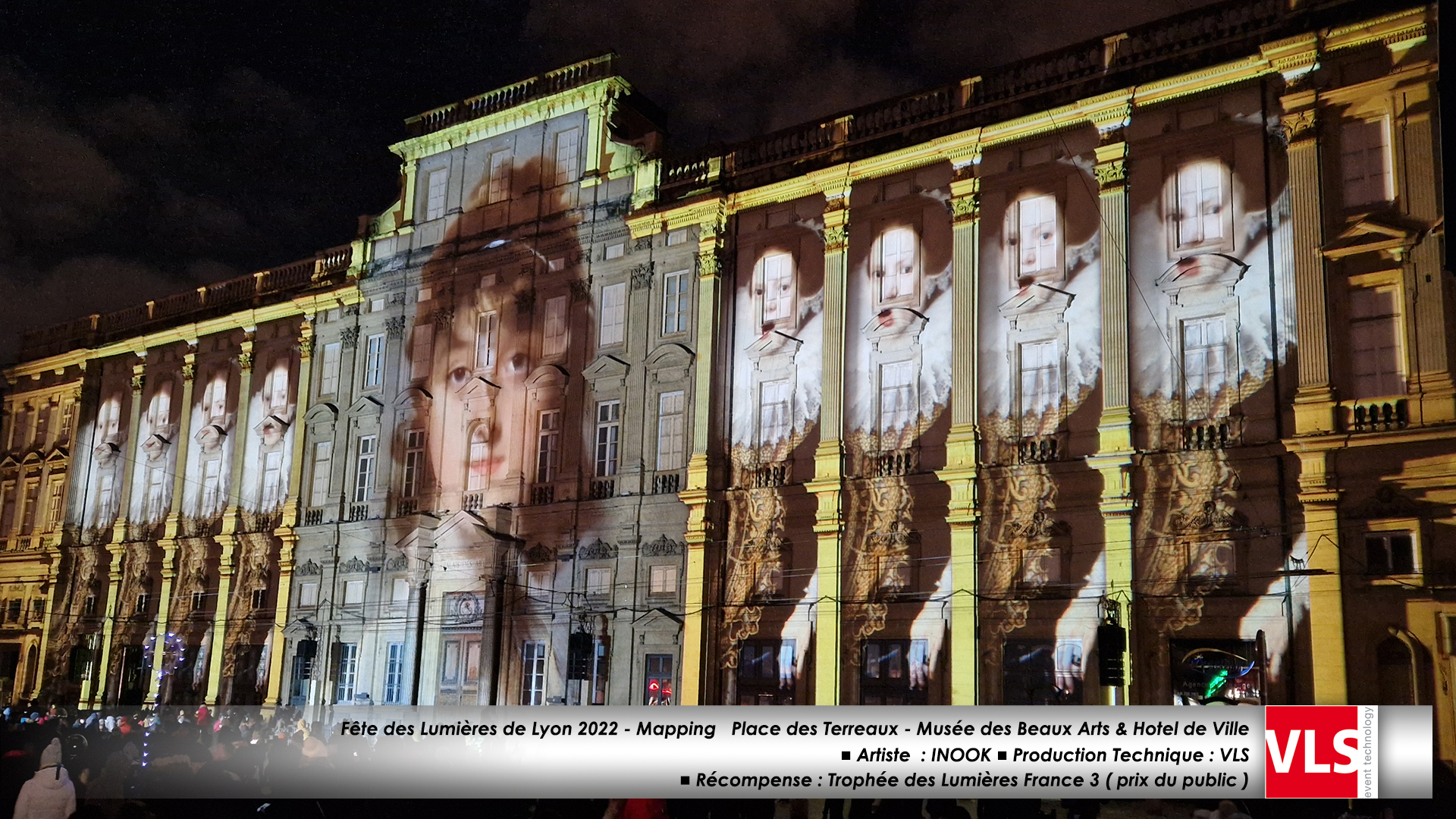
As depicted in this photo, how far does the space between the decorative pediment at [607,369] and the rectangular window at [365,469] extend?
7700 millimetres

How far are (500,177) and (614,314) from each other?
622cm

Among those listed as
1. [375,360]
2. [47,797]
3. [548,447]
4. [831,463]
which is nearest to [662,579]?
[548,447]

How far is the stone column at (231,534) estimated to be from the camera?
38.0 m

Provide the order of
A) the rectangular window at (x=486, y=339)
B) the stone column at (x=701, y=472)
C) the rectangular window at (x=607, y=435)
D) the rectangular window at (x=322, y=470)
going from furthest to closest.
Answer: the rectangular window at (x=322, y=470), the rectangular window at (x=486, y=339), the rectangular window at (x=607, y=435), the stone column at (x=701, y=472)

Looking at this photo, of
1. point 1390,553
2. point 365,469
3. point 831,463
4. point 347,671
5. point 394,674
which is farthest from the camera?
point 365,469

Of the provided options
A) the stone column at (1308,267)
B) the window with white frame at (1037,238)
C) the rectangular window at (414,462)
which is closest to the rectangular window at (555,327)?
the rectangular window at (414,462)

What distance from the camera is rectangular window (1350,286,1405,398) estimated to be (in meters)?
22.6

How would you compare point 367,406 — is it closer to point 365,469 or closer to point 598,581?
point 365,469

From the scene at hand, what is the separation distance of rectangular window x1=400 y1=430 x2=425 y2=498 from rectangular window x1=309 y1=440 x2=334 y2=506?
3.01m

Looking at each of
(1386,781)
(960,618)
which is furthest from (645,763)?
(960,618)

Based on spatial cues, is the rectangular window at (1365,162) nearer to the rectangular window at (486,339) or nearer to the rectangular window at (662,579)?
the rectangular window at (662,579)

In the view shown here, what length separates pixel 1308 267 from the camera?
23531 millimetres

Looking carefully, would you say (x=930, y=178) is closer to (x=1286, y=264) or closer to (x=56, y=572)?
(x=1286, y=264)

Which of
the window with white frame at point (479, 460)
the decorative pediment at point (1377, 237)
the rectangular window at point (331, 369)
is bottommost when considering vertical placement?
the window with white frame at point (479, 460)
